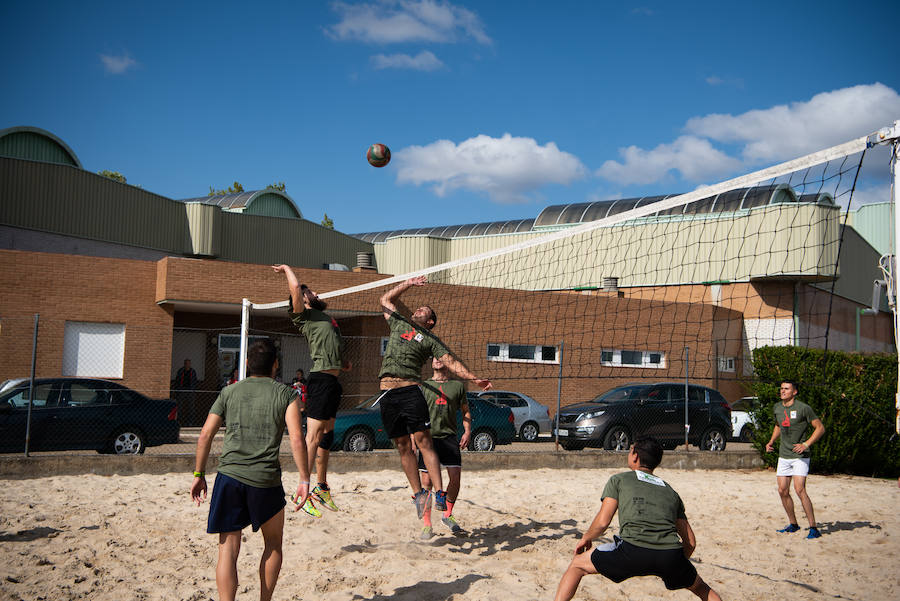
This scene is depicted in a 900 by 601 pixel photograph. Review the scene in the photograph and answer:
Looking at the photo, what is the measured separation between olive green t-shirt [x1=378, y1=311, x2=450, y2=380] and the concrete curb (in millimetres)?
4366

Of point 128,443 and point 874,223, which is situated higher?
point 874,223

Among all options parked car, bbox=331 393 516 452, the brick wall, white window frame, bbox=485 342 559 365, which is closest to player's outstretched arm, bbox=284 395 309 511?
parked car, bbox=331 393 516 452

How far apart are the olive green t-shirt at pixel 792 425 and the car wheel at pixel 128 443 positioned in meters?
9.05

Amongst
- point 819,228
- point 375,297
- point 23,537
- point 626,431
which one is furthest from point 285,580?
point 819,228

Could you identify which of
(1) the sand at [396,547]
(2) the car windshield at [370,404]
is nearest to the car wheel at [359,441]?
(2) the car windshield at [370,404]

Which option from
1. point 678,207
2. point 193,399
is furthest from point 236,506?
point 678,207

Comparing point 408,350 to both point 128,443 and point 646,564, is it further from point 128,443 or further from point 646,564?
point 128,443

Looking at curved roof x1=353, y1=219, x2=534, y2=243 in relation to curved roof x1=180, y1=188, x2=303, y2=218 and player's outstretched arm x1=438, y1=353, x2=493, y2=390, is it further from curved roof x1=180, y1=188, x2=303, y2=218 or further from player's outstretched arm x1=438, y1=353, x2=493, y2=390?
player's outstretched arm x1=438, y1=353, x2=493, y2=390

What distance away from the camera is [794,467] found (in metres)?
7.96

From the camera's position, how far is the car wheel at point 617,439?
46.0ft

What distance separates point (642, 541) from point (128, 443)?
961 cm

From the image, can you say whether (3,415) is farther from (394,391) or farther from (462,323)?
(462,323)

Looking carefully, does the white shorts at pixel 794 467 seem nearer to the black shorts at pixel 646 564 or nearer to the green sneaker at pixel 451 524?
the green sneaker at pixel 451 524

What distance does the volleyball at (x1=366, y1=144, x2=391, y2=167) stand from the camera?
35.8 feet
